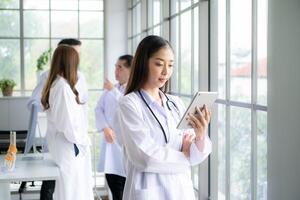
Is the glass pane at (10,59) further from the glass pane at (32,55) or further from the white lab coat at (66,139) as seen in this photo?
the white lab coat at (66,139)

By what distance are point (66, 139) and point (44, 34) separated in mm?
3730

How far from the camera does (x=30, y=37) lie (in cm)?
693

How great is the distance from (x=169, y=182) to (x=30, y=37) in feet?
17.4

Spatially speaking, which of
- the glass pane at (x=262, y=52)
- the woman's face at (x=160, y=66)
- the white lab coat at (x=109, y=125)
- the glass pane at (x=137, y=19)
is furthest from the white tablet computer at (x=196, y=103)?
the glass pane at (x=137, y=19)

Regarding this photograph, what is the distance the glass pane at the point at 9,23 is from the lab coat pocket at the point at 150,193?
5.30m

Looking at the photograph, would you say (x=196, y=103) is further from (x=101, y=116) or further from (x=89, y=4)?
(x=89, y=4)

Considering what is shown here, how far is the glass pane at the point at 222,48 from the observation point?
124 inches

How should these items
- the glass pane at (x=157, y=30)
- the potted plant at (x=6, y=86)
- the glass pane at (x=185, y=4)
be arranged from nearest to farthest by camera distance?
1. the glass pane at (x=185, y=4)
2. the glass pane at (x=157, y=30)
3. the potted plant at (x=6, y=86)

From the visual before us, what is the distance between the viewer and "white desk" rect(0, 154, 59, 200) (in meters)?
2.86

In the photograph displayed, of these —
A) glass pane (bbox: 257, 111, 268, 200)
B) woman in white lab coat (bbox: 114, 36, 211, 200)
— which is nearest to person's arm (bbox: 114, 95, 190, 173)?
woman in white lab coat (bbox: 114, 36, 211, 200)

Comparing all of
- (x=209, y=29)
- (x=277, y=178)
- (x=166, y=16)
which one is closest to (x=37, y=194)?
(x=166, y=16)

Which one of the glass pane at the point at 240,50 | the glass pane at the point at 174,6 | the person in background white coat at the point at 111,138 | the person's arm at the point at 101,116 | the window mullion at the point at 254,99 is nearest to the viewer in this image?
the window mullion at the point at 254,99

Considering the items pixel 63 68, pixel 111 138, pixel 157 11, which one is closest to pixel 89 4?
pixel 157 11

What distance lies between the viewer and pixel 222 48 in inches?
126
